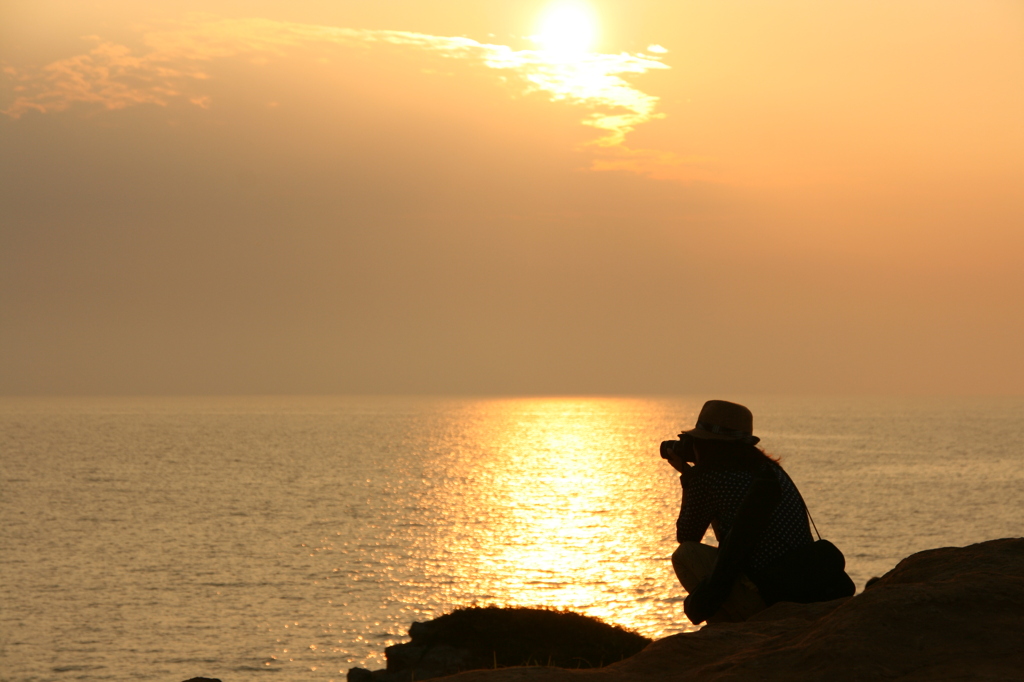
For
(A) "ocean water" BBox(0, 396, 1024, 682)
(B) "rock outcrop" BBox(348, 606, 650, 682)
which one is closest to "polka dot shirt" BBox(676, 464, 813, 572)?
(B) "rock outcrop" BBox(348, 606, 650, 682)

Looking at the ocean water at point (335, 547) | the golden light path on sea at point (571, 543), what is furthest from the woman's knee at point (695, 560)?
the golden light path on sea at point (571, 543)

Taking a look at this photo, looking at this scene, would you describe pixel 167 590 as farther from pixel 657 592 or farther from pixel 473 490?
pixel 473 490

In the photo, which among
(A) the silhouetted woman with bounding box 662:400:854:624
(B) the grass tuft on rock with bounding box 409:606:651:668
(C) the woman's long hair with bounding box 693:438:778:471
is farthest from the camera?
(B) the grass tuft on rock with bounding box 409:606:651:668

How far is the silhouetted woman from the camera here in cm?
773

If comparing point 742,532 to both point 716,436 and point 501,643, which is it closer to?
point 716,436

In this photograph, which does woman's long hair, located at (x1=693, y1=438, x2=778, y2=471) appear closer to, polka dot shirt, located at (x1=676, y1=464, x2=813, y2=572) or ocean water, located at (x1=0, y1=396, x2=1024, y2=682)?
polka dot shirt, located at (x1=676, y1=464, x2=813, y2=572)

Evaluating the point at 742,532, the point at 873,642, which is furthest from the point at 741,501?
the point at 873,642

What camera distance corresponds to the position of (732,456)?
816 cm

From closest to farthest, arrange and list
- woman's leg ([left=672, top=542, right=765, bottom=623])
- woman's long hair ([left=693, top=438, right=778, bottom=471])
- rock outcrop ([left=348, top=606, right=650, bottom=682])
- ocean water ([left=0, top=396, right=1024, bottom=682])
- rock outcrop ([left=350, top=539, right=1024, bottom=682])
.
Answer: rock outcrop ([left=350, top=539, right=1024, bottom=682])
woman's long hair ([left=693, top=438, right=778, bottom=471])
woman's leg ([left=672, top=542, right=765, bottom=623])
rock outcrop ([left=348, top=606, right=650, bottom=682])
ocean water ([left=0, top=396, right=1024, bottom=682])

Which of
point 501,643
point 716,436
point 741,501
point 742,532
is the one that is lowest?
point 501,643

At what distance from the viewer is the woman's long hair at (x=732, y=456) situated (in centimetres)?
810

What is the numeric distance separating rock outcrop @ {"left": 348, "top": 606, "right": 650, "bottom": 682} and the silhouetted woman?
52.1 ft

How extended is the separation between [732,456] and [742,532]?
0.79 metres

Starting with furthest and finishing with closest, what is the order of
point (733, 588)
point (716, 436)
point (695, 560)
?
1. point (695, 560)
2. point (733, 588)
3. point (716, 436)
